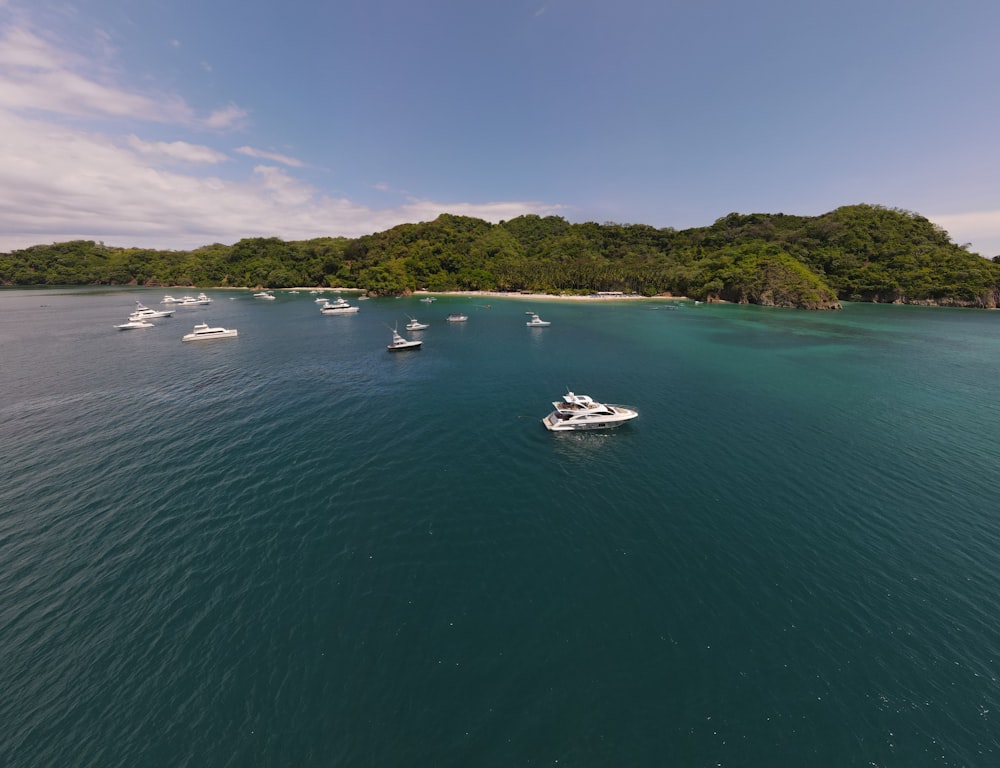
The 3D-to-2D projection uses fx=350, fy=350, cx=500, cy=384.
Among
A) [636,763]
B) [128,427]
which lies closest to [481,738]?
[636,763]

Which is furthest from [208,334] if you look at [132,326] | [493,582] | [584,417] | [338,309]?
[493,582]

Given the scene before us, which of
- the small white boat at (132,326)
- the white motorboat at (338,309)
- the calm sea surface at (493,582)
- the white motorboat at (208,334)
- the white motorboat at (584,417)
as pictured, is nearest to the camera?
the calm sea surface at (493,582)

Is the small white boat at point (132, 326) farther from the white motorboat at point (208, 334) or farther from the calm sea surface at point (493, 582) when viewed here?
the calm sea surface at point (493, 582)

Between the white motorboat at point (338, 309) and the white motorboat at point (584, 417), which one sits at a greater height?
the white motorboat at point (338, 309)

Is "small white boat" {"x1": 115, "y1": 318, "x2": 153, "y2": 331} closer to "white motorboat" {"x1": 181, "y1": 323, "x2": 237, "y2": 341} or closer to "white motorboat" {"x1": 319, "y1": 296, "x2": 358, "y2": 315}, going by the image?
"white motorboat" {"x1": 181, "y1": 323, "x2": 237, "y2": 341}

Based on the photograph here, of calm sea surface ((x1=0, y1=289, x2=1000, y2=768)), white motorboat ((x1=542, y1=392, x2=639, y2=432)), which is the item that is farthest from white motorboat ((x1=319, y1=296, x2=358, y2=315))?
white motorboat ((x1=542, y1=392, x2=639, y2=432))

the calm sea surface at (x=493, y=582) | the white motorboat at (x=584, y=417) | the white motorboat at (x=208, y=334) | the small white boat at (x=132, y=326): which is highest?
the small white boat at (x=132, y=326)

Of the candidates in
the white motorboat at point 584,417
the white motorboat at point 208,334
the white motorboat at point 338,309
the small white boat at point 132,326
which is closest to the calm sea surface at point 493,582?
the white motorboat at point 584,417

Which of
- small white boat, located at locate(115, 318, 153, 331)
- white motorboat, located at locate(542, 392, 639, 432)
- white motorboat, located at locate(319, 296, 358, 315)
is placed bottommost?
white motorboat, located at locate(542, 392, 639, 432)
